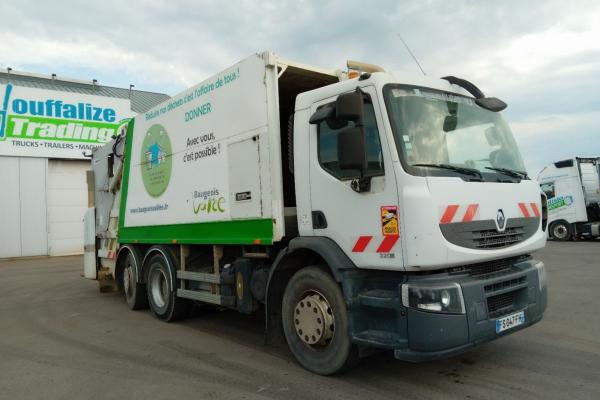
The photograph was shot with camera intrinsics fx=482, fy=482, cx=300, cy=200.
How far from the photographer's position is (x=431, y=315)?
3715 millimetres

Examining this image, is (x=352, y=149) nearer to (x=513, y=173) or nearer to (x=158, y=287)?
(x=513, y=173)

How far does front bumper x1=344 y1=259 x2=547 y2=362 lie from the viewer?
12.3ft

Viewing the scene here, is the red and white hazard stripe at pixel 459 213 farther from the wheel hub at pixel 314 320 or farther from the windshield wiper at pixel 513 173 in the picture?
the wheel hub at pixel 314 320

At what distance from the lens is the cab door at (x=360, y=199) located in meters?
3.96

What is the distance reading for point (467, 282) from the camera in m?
3.87

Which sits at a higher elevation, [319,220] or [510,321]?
[319,220]

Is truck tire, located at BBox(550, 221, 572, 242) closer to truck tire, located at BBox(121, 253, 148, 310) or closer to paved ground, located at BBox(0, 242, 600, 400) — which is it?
paved ground, located at BBox(0, 242, 600, 400)

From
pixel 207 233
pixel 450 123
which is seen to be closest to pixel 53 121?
pixel 207 233

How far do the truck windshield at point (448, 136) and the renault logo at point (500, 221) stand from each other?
0.33 metres

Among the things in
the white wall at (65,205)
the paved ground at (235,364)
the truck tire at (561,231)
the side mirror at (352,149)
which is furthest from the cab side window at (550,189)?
the white wall at (65,205)

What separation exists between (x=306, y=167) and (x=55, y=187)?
19.5 metres

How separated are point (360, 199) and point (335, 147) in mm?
562

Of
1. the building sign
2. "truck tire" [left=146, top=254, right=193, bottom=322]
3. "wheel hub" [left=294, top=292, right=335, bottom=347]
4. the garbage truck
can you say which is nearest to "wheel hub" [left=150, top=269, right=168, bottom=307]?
"truck tire" [left=146, top=254, right=193, bottom=322]

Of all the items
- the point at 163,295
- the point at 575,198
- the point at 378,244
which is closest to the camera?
the point at 378,244
